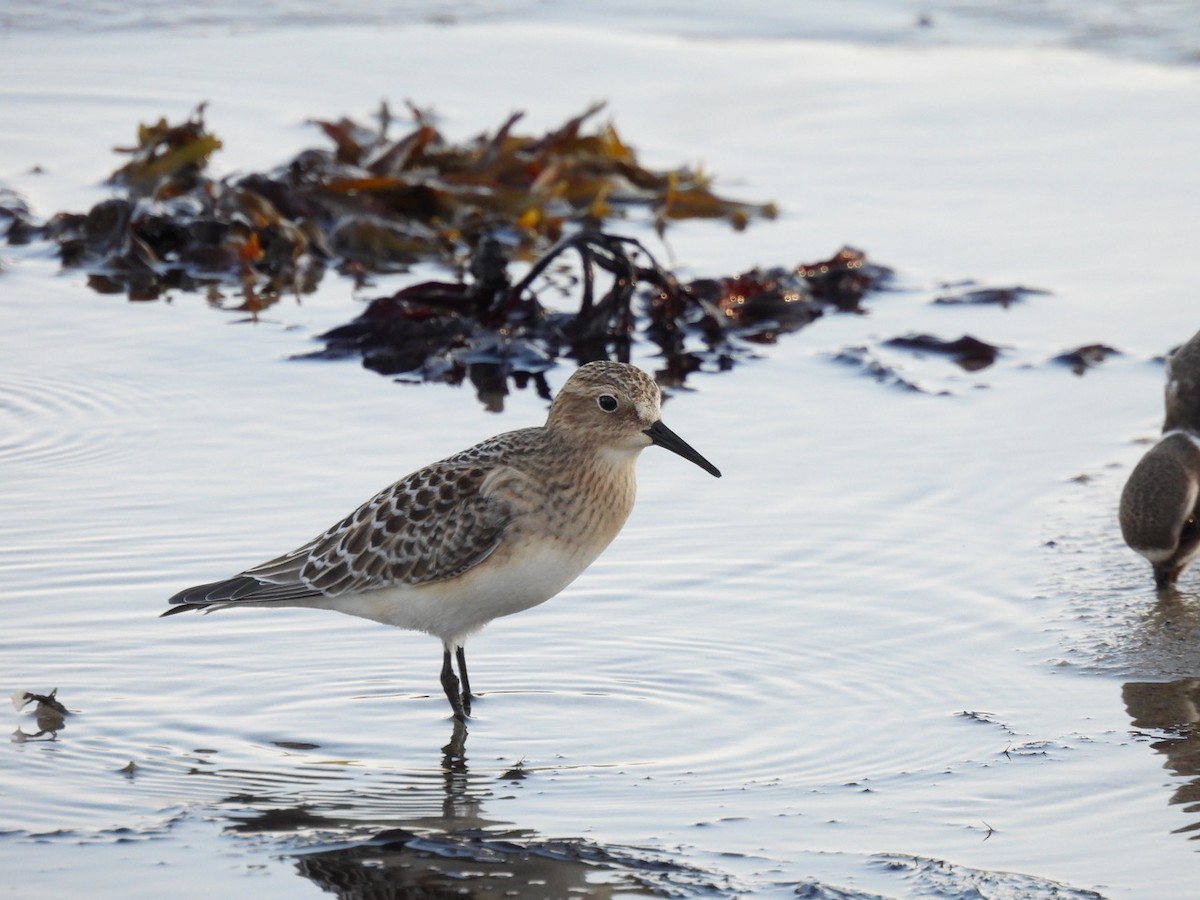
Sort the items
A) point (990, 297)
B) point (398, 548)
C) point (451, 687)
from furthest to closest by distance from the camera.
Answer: point (990, 297) → point (398, 548) → point (451, 687)

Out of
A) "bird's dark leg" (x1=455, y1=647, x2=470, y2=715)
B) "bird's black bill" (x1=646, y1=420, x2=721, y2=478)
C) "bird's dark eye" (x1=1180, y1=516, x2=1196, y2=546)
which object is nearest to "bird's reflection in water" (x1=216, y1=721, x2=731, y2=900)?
"bird's dark leg" (x1=455, y1=647, x2=470, y2=715)

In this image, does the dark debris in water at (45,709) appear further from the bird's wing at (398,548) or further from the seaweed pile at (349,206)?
the seaweed pile at (349,206)

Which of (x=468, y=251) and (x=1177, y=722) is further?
(x=468, y=251)

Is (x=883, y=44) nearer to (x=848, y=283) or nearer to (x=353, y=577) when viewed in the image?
(x=848, y=283)

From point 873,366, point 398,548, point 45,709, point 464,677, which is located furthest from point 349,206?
point 45,709

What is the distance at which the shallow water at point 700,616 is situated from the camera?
4547 mm

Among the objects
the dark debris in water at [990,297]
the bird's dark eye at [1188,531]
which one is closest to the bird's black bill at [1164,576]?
the bird's dark eye at [1188,531]

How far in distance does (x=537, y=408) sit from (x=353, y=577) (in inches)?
101

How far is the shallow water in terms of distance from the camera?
4.55 metres

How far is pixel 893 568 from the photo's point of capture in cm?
648

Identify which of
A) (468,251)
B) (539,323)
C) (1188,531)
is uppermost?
(468,251)

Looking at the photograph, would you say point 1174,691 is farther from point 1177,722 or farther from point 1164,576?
point 1164,576

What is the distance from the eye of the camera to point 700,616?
19.9 ft

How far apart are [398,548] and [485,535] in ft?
1.03
